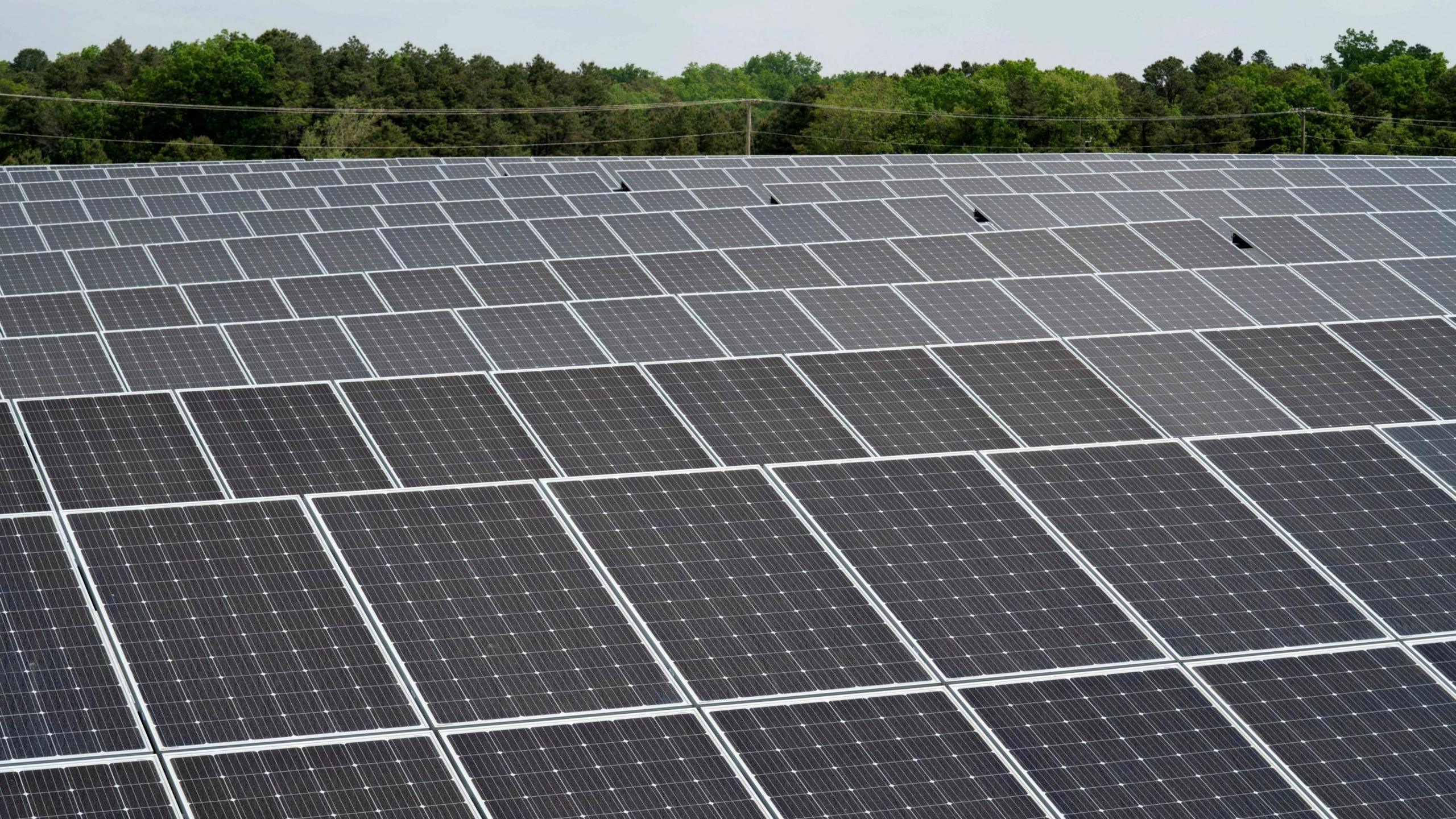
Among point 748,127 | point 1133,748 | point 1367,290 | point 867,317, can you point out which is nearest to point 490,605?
point 1133,748

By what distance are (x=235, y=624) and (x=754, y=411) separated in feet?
26.9

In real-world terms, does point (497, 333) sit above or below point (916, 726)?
above

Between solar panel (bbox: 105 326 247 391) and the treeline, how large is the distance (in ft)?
264

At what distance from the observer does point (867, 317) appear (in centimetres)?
2738

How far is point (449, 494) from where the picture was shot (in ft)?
59.9

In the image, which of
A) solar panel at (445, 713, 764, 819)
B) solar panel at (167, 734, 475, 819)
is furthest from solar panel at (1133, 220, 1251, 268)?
solar panel at (167, 734, 475, 819)

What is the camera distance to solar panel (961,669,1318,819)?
1434 centimetres

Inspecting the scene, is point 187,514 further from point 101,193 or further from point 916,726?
point 101,193

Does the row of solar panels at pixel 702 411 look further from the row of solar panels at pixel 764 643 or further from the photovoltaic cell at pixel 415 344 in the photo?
the row of solar panels at pixel 764 643

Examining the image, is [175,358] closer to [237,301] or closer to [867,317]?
[237,301]

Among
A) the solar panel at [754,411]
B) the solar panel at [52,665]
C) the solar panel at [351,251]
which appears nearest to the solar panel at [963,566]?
the solar panel at [754,411]

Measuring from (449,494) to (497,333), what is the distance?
28.7 ft

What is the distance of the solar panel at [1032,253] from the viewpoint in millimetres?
A: 32375

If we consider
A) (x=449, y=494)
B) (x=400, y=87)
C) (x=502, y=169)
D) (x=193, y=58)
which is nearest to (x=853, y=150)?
(x=400, y=87)
